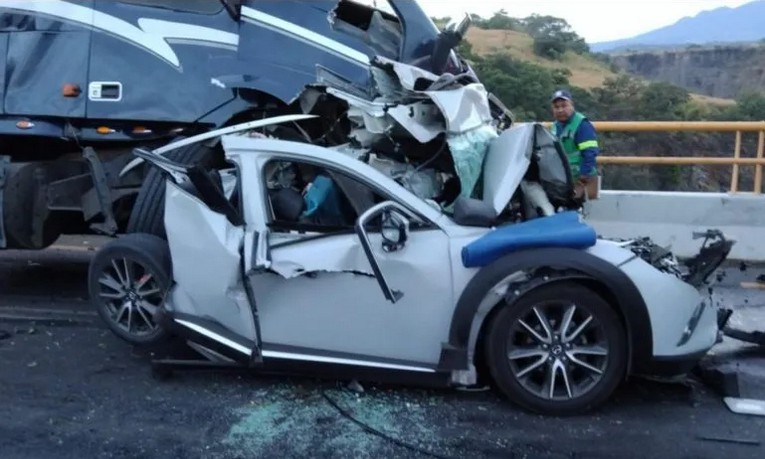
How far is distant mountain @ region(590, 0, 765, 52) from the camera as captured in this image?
164 ft

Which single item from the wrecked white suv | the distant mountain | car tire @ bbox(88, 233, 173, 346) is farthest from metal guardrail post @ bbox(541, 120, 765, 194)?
the distant mountain

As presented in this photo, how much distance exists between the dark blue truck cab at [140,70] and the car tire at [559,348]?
2625mm

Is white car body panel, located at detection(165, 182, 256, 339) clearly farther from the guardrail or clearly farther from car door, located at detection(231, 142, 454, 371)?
the guardrail

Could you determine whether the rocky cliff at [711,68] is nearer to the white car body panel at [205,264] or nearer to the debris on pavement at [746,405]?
the debris on pavement at [746,405]

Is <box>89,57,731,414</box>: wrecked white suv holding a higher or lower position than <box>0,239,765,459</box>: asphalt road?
higher

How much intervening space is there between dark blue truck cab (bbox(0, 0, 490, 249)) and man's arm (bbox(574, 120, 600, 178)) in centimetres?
117

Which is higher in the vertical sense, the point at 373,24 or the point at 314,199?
the point at 373,24

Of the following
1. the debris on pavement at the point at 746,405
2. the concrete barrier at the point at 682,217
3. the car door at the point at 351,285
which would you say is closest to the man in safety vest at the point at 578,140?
the concrete barrier at the point at 682,217

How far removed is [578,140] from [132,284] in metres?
3.80

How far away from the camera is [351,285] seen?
502cm

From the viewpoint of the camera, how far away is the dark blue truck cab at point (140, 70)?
22.9ft

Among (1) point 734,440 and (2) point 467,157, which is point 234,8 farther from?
(1) point 734,440

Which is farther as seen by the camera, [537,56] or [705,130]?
[537,56]

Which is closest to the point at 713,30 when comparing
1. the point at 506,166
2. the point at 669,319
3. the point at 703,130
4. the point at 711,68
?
the point at 711,68
